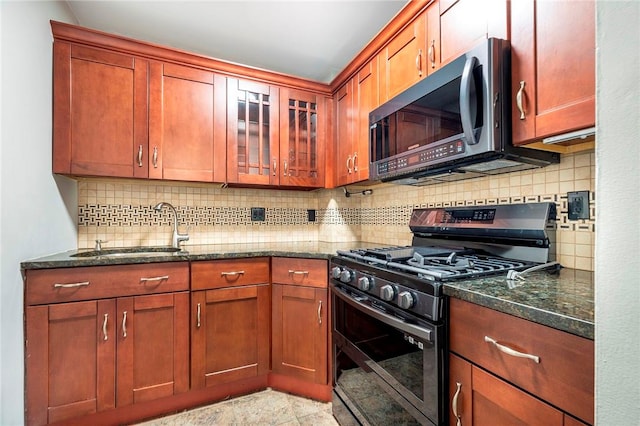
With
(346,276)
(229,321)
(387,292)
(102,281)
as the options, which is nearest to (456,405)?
(387,292)

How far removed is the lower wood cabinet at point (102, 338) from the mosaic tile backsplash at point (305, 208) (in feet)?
2.11

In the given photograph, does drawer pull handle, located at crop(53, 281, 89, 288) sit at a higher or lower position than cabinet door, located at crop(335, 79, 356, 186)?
lower

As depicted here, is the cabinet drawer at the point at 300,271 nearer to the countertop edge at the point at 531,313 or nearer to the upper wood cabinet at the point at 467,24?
the countertop edge at the point at 531,313

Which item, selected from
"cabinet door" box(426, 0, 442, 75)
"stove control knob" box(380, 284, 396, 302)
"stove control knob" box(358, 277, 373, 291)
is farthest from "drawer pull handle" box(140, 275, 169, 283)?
"cabinet door" box(426, 0, 442, 75)

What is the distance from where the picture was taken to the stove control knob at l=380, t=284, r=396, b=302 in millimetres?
1151

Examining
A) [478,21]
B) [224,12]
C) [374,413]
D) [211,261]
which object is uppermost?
[224,12]

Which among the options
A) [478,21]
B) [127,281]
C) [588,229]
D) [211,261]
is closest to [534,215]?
[588,229]

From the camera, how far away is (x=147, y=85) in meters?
1.88

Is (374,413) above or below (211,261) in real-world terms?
below

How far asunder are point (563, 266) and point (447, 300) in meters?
0.63

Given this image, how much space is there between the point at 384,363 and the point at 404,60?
1.49 meters

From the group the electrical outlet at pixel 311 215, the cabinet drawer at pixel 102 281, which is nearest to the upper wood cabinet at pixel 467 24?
the electrical outlet at pixel 311 215

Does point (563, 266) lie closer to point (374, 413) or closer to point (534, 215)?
point (534, 215)

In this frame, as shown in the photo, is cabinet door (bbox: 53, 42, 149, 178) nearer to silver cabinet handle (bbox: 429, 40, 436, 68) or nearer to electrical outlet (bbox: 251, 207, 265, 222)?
electrical outlet (bbox: 251, 207, 265, 222)
